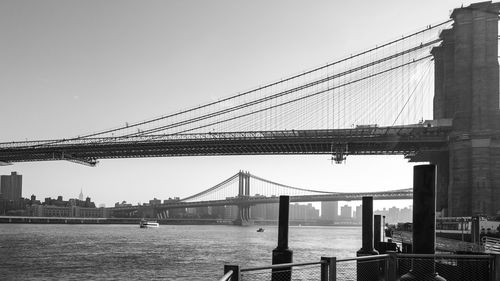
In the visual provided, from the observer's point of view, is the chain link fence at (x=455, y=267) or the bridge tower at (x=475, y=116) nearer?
the chain link fence at (x=455, y=267)

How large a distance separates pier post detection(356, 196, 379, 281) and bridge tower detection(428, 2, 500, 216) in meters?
24.0

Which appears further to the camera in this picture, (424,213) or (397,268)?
(424,213)

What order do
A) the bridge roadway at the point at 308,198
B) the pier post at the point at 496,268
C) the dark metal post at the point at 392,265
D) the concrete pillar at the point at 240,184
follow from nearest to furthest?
the dark metal post at the point at 392,265
the pier post at the point at 496,268
the bridge roadway at the point at 308,198
the concrete pillar at the point at 240,184

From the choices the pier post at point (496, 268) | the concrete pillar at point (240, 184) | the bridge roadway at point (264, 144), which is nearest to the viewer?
the pier post at point (496, 268)

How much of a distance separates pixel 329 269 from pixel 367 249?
48.6ft

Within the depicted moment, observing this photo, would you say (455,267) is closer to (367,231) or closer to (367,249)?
(367,249)

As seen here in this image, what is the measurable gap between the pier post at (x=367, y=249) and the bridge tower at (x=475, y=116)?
Result: 2405cm

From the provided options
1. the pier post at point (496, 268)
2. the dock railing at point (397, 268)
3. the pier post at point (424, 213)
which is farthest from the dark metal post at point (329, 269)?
the pier post at point (496, 268)

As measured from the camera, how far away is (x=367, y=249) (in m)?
22.7

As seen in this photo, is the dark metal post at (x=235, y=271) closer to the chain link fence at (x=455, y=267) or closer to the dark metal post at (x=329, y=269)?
the dark metal post at (x=329, y=269)

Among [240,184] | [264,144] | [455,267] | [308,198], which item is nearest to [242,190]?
[240,184]

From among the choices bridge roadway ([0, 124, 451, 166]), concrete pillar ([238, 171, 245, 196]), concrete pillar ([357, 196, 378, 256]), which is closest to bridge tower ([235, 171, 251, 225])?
concrete pillar ([238, 171, 245, 196])

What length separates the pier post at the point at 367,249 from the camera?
67.2 feet

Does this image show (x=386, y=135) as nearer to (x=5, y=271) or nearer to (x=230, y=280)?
(x=5, y=271)
